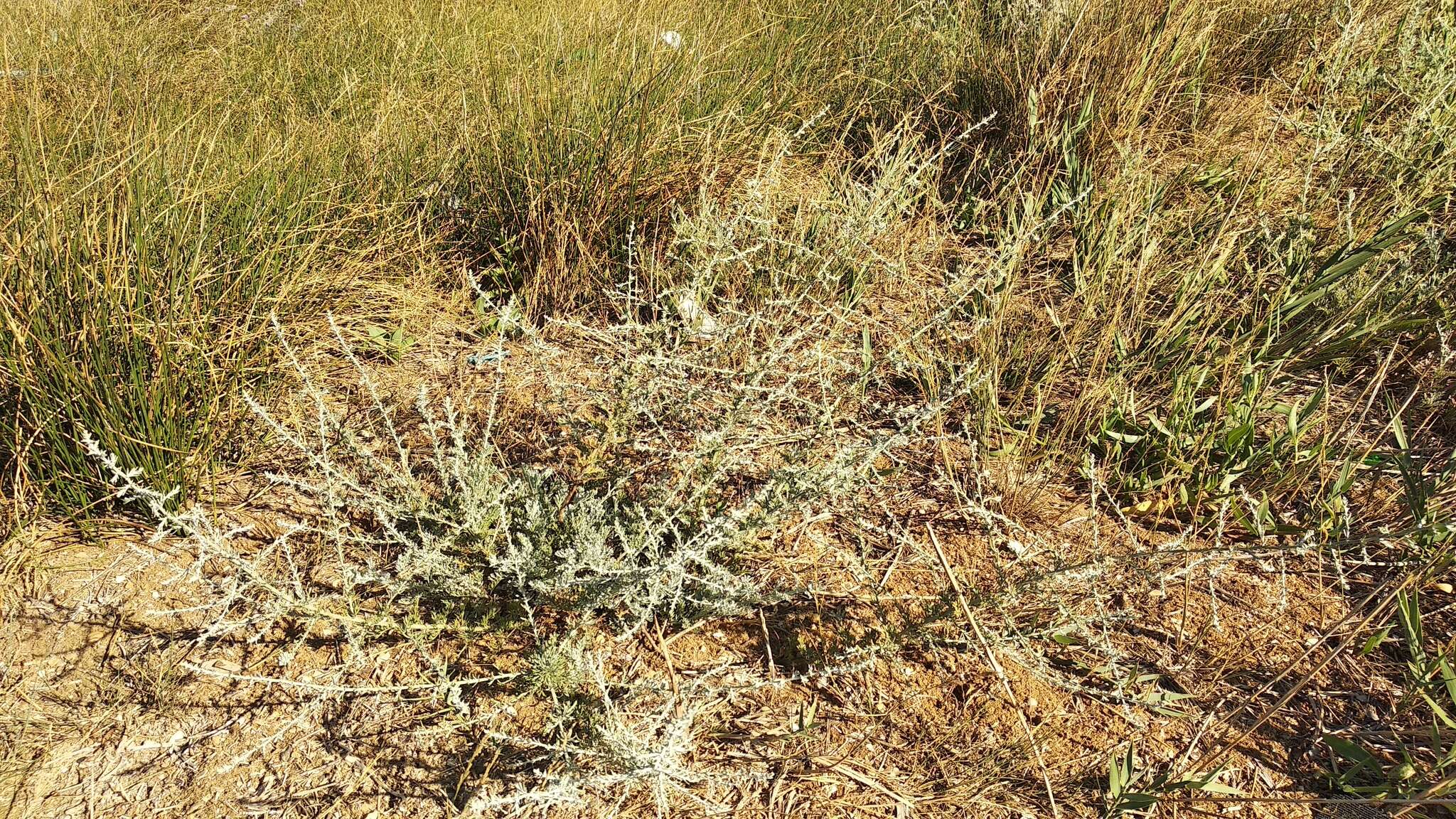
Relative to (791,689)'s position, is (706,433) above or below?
above

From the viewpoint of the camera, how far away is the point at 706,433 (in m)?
1.72

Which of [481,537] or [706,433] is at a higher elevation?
[706,433]

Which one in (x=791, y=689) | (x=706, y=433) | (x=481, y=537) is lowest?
(x=791, y=689)

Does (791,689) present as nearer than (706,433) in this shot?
Yes

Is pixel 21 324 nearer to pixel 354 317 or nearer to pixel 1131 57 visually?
pixel 354 317

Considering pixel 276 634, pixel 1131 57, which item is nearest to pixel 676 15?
pixel 1131 57

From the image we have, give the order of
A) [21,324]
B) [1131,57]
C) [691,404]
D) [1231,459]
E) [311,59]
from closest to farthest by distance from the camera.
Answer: [21,324], [691,404], [1231,459], [1131,57], [311,59]

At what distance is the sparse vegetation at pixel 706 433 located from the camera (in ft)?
4.72

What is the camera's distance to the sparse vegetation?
1438 mm

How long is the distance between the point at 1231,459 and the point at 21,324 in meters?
2.53

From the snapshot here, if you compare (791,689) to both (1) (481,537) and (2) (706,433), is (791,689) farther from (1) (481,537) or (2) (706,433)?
(1) (481,537)

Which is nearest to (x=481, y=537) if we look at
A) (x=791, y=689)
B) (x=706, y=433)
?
(x=706, y=433)

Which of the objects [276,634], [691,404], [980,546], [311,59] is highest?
[311,59]

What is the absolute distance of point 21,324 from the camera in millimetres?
1535
